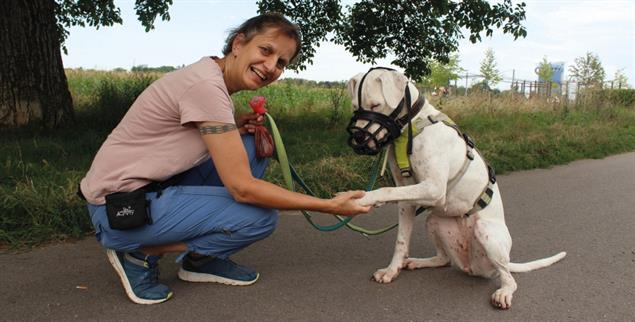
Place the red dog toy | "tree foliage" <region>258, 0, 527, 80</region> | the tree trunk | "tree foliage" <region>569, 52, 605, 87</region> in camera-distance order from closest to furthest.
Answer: the red dog toy
the tree trunk
"tree foliage" <region>258, 0, 527, 80</region>
"tree foliage" <region>569, 52, 605, 87</region>

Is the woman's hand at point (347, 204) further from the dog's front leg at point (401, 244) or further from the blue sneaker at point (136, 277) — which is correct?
the blue sneaker at point (136, 277)

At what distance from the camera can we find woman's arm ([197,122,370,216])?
2.52 metres

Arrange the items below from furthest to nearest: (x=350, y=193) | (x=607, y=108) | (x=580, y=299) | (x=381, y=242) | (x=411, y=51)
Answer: (x=607, y=108), (x=411, y=51), (x=381, y=242), (x=580, y=299), (x=350, y=193)

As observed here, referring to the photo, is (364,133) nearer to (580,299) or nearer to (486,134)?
(580,299)

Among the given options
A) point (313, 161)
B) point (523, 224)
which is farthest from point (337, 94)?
point (523, 224)

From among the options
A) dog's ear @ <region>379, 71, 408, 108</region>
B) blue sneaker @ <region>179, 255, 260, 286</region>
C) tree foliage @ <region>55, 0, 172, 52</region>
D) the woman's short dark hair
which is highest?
tree foliage @ <region>55, 0, 172, 52</region>

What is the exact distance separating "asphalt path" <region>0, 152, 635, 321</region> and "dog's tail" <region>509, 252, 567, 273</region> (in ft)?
0.18

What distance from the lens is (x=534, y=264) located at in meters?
3.46

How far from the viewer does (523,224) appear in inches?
190

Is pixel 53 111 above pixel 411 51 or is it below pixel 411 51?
below

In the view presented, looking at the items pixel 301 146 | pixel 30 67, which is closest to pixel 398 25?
pixel 301 146

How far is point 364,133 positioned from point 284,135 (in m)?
5.24

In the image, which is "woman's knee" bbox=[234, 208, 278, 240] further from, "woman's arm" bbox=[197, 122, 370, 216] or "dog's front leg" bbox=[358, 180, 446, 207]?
"dog's front leg" bbox=[358, 180, 446, 207]

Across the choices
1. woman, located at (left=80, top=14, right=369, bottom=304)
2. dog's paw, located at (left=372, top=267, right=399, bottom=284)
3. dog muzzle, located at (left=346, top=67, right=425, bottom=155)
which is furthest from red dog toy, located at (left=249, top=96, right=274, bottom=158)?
dog's paw, located at (left=372, top=267, right=399, bottom=284)
